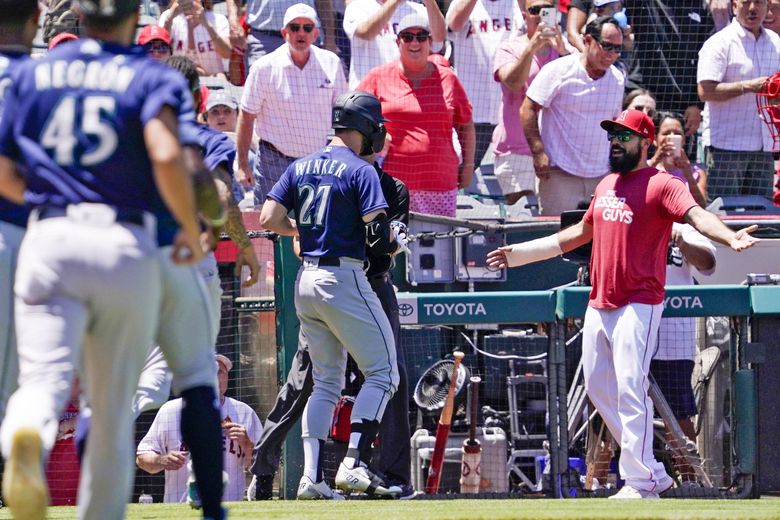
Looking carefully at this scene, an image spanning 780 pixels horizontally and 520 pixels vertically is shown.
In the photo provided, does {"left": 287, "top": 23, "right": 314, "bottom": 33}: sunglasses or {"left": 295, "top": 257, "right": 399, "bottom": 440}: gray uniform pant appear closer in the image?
{"left": 295, "top": 257, "right": 399, "bottom": 440}: gray uniform pant

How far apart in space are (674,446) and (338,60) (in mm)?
A: 4061

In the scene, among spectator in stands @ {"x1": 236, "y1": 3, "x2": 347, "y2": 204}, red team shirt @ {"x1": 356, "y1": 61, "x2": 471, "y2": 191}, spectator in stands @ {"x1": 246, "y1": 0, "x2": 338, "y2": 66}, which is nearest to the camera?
red team shirt @ {"x1": 356, "y1": 61, "x2": 471, "y2": 191}

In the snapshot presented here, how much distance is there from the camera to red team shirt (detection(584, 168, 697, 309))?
7.27 m

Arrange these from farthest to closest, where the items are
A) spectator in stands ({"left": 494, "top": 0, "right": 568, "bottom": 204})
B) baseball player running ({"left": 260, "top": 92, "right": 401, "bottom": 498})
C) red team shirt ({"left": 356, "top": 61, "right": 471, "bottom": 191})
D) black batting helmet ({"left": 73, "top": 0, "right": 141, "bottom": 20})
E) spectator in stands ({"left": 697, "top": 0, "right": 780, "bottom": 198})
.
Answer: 1. spectator in stands ({"left": 697, "top": 0, "right": 780, "bottom": 198})
2. spectator in stands ({"left": 494, "top": 0, "right": 568, "bottom": 204})
3. red team shirt ({"left": 356, "top": 61, "right": 471, "bottom": 191})
4. baseball player running ({"left": 260, "top": 92, "right": 401, "bottom": 498})
5. black batting helmet ({"left": 73, "top": 0, "right": 141, "bottom": 20})

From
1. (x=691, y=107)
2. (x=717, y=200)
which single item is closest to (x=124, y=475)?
(x=717, y=200)

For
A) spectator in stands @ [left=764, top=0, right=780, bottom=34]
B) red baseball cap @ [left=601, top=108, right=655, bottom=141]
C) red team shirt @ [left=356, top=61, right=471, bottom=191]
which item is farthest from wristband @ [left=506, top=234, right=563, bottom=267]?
spectator in stands @ [left=764, top=0, right=780, bottom=34]

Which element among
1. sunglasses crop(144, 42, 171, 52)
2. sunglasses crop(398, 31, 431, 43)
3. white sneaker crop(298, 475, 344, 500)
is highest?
sunglasses crop(398, 31, 431, 43)

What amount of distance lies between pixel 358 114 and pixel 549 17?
3623 millimetres

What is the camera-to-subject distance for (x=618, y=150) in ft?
24.6

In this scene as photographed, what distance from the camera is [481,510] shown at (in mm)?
6102

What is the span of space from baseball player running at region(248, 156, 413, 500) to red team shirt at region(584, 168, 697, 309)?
3.85 ft

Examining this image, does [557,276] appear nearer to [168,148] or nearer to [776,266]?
[776,266]

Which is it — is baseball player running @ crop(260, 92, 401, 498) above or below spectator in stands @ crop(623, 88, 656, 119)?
below

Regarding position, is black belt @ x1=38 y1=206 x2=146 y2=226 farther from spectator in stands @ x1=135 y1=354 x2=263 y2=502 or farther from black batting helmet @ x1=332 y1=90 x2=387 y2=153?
spectator in stands @ x1=135 y1=354 x2=263 y2=502
